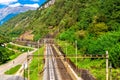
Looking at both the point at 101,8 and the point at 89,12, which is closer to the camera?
the point at 101,8

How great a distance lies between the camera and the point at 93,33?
92.1m

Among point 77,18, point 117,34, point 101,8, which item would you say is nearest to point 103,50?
point 117,34

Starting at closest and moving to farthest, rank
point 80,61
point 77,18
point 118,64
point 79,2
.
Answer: point 118,64 < point 80,61 < point 77,18 < point 79,2

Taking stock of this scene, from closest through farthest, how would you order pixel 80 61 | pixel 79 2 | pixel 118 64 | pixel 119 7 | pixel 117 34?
pixel 118 64
pixel 117 34
pixel 80 61
pixel 119 7
pixel 79 2

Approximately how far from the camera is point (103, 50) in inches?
2758

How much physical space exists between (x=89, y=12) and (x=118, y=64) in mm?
60870

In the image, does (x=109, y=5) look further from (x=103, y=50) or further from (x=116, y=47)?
(x=116, y=47)

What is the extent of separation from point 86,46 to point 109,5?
15.4 meters

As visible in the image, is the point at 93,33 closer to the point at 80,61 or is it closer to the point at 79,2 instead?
the point at 80,61

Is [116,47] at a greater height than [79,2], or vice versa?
[79,2]

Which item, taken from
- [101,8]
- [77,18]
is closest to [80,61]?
[101,8]

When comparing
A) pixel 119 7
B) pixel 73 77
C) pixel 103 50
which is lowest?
pixel 73 77

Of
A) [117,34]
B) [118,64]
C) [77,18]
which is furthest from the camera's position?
[77,18]

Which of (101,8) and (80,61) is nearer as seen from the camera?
(80,61)
